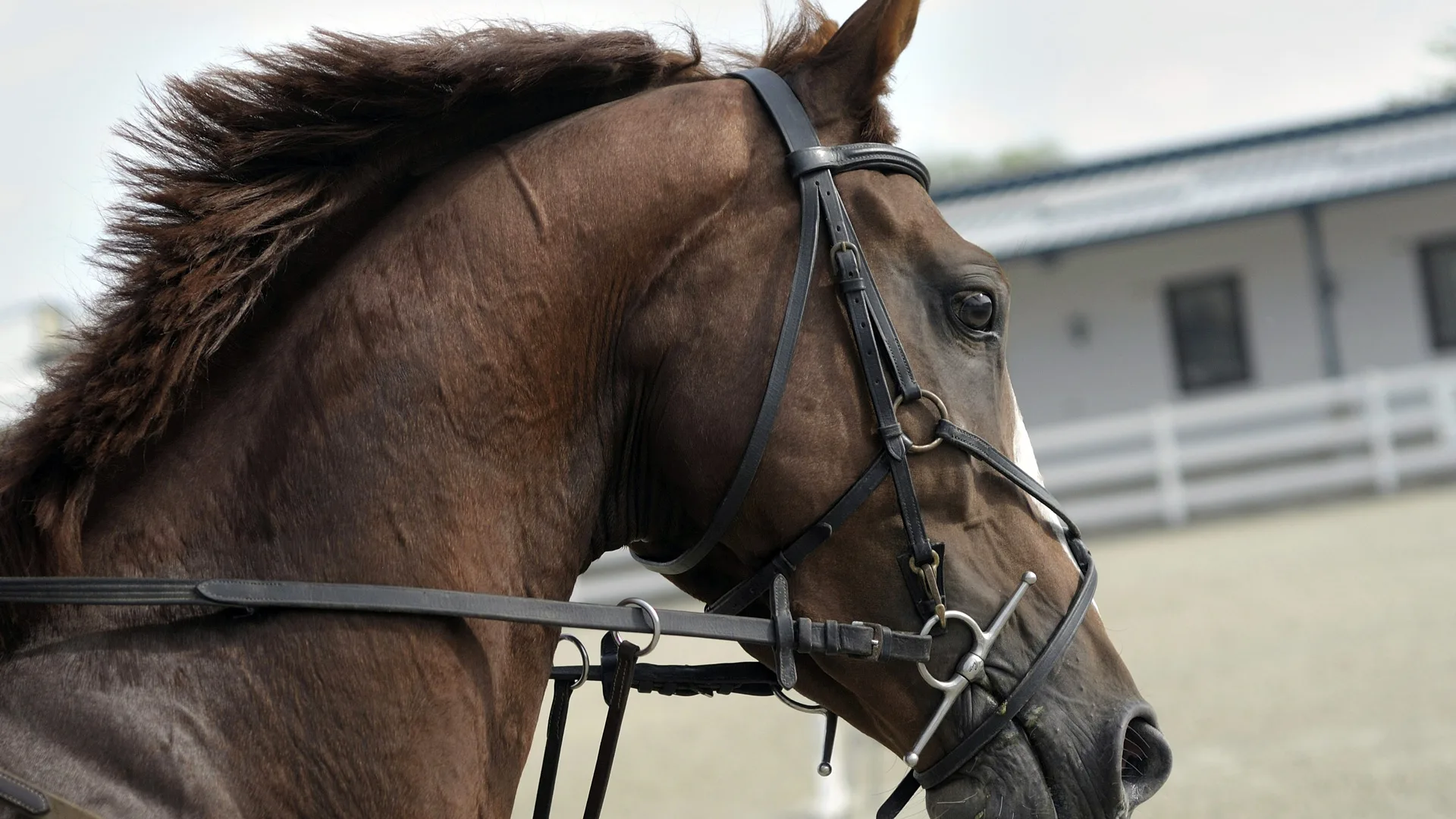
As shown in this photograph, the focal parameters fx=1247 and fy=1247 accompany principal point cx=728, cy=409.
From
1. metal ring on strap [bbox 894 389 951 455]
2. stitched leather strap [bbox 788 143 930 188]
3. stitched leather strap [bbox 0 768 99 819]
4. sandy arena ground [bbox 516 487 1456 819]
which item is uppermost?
stitched leather strap [bbox 788 143 930 188]

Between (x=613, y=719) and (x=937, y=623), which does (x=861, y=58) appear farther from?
(x=613, y=719)

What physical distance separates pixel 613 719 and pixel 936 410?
0.76 metres

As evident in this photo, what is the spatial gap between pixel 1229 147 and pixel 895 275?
84.1ft

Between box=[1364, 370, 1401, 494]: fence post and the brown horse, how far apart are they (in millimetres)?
16328

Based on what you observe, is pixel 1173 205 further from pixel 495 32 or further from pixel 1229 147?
pixel 495 32

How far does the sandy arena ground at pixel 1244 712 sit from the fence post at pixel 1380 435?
3.68 m

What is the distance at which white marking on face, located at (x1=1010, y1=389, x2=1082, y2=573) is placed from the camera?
2178mm

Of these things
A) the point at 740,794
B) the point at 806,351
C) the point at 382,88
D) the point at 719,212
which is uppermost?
the point at 382,88

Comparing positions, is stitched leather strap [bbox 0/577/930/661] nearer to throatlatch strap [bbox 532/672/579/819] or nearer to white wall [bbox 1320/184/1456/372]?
throatlatch strap [bbox 532/672/579/819]

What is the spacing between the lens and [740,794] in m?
7.18

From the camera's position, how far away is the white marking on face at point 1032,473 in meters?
2.18

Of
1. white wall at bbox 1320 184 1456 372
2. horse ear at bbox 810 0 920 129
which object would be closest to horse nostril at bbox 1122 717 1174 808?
horse ear at bbox 810 0 920 129

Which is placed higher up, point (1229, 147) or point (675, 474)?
point (675, 474)

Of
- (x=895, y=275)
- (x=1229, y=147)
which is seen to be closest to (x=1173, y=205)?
(x=1229, y=147)
